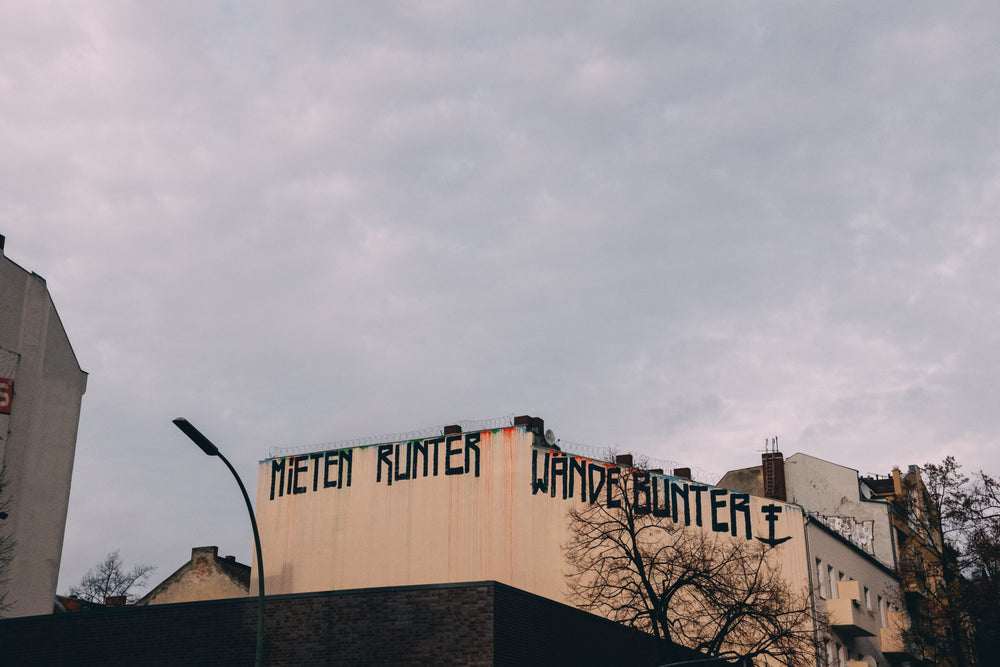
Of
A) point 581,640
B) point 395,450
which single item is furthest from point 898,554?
point 581,640

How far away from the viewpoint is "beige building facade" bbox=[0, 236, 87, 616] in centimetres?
4403

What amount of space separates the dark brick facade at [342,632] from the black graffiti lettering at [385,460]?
20252 mm

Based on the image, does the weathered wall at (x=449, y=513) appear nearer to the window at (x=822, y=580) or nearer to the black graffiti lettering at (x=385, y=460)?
the black graffiti lettering at (x=385, y=460)

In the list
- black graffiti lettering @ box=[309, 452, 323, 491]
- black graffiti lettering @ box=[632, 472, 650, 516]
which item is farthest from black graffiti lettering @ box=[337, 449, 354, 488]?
black graffiti lettering @ box=[632, 472, 650, 516]

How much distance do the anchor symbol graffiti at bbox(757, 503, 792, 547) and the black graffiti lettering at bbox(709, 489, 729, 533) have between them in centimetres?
156

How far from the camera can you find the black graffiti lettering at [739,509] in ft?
148

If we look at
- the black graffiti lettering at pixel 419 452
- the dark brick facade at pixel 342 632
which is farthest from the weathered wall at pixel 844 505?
the dark brick facade at pixel 342 632

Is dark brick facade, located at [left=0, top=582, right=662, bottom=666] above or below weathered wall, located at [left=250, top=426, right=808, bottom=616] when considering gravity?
below

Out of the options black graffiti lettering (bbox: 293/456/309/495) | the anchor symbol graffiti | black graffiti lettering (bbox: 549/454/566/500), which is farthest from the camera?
black graffiti lettering (bbox: 293/456/309/495)

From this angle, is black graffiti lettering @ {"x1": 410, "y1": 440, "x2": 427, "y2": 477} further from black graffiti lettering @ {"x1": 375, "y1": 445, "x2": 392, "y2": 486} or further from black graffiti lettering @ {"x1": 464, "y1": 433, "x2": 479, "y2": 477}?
black graffiti lettering @ {"x1": 464, "y1": 433, "x2": 479, "y2": 477}

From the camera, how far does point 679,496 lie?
46281 millimetres

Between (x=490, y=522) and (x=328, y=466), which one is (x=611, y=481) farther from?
(x=328, y=466)

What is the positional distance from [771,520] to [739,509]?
1406mm

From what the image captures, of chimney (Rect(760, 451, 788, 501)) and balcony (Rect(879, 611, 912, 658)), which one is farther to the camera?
chimney (Rect(760, 451, 788, 501))
